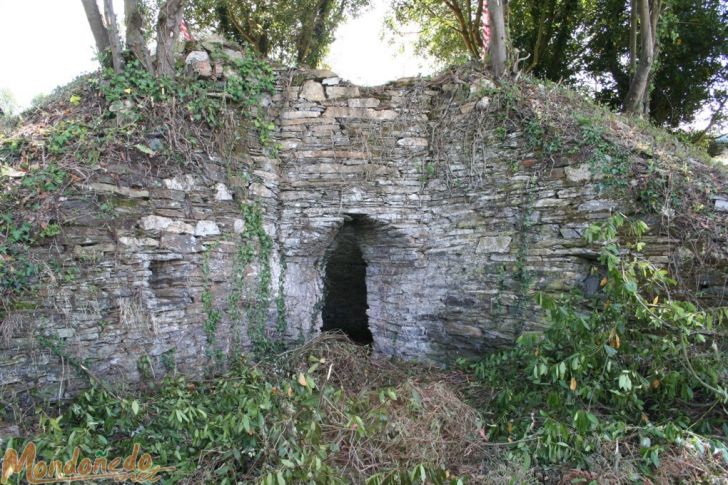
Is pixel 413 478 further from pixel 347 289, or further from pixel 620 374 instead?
pixel 347 289

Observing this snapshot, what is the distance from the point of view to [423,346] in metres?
5.34

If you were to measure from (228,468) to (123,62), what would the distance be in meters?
4.07

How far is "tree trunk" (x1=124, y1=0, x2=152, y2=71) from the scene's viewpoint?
4691mm

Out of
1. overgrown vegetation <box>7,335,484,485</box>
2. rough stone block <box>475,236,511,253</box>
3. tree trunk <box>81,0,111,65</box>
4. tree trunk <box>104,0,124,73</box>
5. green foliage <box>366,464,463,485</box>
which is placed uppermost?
tree trunk <box>81,0,111,65</box>

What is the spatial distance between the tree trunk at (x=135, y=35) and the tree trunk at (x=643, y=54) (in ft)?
22.1

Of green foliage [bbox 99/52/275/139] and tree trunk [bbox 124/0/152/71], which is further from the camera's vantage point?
tree trunk [bbox 124/0/152/71]

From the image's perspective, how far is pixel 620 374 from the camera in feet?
11.2

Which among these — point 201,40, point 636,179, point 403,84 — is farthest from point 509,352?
point 201,40

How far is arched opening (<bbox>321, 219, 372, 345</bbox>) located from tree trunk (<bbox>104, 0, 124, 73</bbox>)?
2.93 metres

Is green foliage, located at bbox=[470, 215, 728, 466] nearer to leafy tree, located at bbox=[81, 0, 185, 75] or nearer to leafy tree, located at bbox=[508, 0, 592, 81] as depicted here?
leafy tree, located at bbox=[81, 0, 185, 75]

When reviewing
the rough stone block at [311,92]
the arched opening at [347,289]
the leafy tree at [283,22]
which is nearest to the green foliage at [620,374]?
the arched opening at [347,289]

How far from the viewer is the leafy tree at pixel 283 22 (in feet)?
30.9

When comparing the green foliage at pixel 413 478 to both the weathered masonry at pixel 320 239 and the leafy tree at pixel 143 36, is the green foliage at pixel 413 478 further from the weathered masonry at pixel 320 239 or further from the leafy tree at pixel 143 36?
the leafy tree at pixel 143 36

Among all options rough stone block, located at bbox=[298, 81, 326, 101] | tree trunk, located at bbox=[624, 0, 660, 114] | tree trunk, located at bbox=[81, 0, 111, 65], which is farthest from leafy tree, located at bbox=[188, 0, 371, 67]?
tree trunk, located at bbox=[624, 0, 660, 114]
